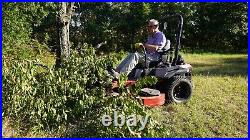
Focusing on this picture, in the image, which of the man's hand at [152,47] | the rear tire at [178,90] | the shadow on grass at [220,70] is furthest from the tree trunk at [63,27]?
the shadow on grass at [220,70]

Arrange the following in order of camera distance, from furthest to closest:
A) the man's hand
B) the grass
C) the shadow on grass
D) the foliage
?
1. the shadow on grass
2. the man's hand
3. the grass
4. the foliage

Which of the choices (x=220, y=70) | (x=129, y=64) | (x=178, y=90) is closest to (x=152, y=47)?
(x=129, y=64)

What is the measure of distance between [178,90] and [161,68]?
510 mm

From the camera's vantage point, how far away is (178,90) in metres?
6.64

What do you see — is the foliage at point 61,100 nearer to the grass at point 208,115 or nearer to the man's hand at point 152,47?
the grass at point 208,115

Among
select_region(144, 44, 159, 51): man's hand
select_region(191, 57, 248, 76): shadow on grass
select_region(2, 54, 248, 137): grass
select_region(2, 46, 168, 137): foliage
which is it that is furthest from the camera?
select_region(191, 57, 248, 76): shadow on grass

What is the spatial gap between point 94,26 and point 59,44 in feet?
36.9

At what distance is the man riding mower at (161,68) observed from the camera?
20.8 feet

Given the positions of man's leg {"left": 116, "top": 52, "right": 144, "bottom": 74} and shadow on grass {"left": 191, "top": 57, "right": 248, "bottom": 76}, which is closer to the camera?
man's leg {"left": 116, "top": 52, "right": 144, "bottom": 74}

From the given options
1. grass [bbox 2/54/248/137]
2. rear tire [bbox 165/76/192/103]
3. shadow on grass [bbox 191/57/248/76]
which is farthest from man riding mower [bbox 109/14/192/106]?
shadow on grass [bbox 191/57/248/76]

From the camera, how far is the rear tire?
250 inches

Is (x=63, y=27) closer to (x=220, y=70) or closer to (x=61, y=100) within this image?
(x=61, y=100)

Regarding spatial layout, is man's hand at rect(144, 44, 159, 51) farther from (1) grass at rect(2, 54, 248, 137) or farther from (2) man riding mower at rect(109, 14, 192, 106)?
(1) grass at rect(2, 54, 248, 137)

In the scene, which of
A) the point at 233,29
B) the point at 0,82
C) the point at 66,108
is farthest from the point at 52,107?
the point at 233,29
